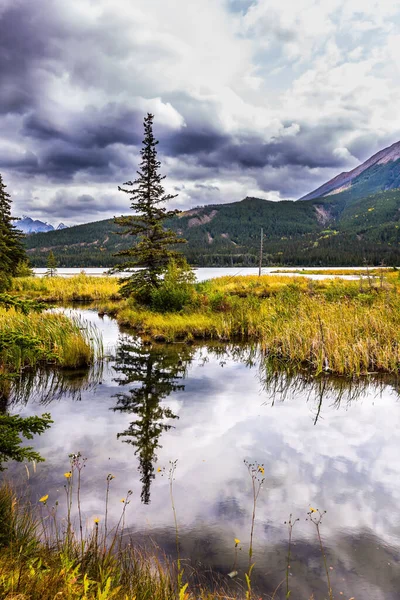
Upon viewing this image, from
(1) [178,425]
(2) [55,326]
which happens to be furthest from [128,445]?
(2) [55,326]

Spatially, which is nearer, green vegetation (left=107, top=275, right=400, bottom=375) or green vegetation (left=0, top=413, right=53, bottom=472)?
green vegetation (left=0, top=413, right=53, bottom=472)

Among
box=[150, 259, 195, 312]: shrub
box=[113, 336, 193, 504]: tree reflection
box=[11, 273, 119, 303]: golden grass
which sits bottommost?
box=[113, 336, 193, 504]: tree reflection

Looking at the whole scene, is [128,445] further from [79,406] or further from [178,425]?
[79,406]

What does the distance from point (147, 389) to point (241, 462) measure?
4.35 m

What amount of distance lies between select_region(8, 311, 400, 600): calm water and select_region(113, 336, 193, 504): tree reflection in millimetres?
46

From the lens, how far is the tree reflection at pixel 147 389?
21.2 ft

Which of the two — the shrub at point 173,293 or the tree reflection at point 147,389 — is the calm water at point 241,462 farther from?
the shrub at point 173,293

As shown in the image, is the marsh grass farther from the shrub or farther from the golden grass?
the golden grass

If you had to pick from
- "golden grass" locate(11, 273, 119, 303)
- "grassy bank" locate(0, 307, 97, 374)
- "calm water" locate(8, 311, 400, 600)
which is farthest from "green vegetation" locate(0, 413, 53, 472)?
"golden grass" locate(11, 273, 119, 303)

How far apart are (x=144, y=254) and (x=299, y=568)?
20315mm

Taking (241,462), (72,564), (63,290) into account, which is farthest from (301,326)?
(63,290)

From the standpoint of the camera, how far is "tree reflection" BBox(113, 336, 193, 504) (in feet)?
21.2

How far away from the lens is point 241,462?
612 centimetres

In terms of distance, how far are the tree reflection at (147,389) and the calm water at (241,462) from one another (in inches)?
1.8
